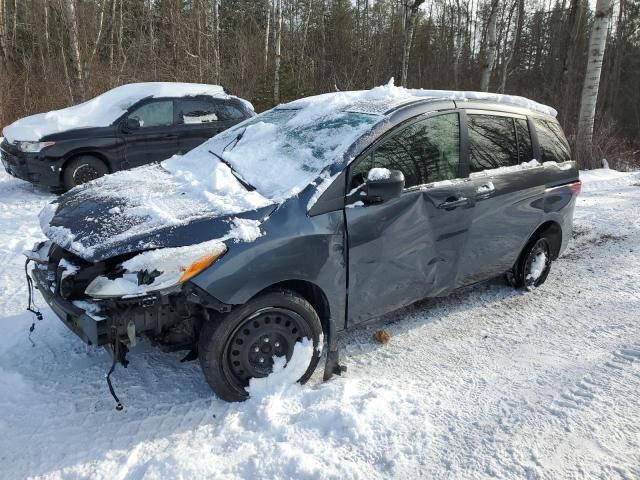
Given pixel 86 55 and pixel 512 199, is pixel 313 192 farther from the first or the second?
pixel 86 55

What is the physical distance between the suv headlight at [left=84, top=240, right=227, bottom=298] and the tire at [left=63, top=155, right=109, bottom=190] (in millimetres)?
5974

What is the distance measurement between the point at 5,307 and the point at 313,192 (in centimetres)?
289

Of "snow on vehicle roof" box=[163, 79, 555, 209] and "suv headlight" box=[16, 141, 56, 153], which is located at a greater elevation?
"snow on vehicle roof" box=[163, 79, 555, 209]

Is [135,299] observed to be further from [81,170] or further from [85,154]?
[85,154]

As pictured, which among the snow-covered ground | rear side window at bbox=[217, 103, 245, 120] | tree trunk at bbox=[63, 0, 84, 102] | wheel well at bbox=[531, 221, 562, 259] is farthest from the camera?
tree trunk at bbox=[63, 0, 84, 102]

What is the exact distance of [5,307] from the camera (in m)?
4.19

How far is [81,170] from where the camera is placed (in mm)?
8016

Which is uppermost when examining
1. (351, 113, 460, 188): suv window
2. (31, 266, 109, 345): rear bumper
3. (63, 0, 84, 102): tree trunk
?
(63, 0, 84, 102): tree trunk

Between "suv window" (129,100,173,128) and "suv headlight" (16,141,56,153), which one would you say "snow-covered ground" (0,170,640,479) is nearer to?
"suv headlight" (16,141,56,153)

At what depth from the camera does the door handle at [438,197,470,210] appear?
3.79 meters

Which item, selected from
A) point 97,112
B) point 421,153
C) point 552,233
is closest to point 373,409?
point 421,153

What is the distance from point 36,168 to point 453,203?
6592 millimetres

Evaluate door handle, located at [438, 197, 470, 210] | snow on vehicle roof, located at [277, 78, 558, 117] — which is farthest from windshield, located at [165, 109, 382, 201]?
door handle, located at [438, 197, 470, 210]

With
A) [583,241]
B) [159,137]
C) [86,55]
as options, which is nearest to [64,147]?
[159,137]
